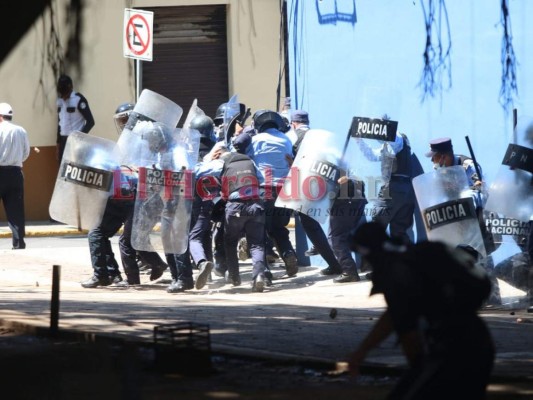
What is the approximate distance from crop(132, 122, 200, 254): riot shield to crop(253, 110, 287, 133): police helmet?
48.1 inches

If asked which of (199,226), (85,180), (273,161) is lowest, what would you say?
(199,226)

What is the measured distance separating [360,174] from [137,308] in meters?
3.75

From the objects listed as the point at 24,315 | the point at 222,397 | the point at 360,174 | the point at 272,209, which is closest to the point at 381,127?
the point at 360,174

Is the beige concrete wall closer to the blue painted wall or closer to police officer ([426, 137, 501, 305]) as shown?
the blue painted wall

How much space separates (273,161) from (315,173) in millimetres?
736

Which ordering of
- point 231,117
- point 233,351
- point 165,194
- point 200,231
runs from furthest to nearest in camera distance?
1. point 231,117
2. point 200,231
3. point 165,194
4. point 233,351

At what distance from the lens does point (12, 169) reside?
60.6 feet

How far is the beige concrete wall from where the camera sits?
22.2 metres

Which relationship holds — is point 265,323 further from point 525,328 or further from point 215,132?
point 215,132

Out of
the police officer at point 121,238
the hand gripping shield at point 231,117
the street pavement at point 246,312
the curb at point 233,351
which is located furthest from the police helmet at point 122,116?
the curb at point 233,351

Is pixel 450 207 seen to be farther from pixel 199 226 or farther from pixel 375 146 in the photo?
pixel 199 226

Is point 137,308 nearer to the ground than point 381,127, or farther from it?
nearer to the ground

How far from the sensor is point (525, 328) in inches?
470

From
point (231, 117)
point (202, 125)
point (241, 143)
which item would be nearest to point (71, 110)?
point (231, 117)
